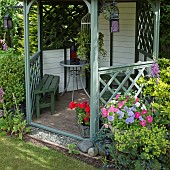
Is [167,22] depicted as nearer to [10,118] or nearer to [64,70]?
[64,70]

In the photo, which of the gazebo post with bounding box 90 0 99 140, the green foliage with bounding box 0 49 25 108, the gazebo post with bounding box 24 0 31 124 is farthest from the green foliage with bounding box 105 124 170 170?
the green foliage with bounding box 0 49 25 108

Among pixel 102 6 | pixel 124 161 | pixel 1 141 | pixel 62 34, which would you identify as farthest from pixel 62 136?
pixel 62 34

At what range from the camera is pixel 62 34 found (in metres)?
7.22

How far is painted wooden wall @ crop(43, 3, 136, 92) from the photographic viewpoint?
685 cm

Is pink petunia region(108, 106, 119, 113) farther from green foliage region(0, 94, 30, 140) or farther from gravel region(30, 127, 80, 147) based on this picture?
green foliage region(0, 94, 30, 140)

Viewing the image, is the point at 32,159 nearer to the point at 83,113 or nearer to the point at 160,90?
the point at 83,113

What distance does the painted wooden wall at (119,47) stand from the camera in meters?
6.85

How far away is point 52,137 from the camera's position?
5309 mm

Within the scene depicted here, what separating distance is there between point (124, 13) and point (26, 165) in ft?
12.3

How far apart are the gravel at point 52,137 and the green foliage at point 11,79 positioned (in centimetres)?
62

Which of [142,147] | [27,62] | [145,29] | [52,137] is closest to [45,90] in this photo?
[27,62]

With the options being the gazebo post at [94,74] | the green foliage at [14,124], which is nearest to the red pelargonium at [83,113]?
the gazebo post at [94,74]

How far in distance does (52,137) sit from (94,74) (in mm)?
1252

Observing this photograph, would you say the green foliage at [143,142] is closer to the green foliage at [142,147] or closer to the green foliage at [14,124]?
the green foliage at [142,147]
